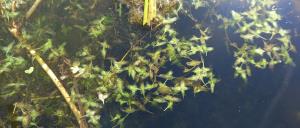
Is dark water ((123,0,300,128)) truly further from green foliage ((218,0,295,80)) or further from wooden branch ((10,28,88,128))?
wooden branch ((10,28,88,128))

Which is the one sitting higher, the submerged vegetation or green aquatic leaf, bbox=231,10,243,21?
green aquatic leaf, bbox=231,10,243,21

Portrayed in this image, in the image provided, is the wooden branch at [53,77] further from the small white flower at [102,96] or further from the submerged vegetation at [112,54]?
the small white flower at [102,96]

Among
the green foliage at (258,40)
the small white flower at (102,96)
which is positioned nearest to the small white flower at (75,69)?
the small white flower at (102,96)

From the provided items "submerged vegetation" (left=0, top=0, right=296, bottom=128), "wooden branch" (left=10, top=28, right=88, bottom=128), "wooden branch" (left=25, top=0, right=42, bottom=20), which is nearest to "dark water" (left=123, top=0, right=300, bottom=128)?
"submerged vegetation" (left=0, top=0, right=296, bottom=128)

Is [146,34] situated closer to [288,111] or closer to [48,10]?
[48,10]

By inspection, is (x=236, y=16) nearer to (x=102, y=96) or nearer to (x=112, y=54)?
(x=112, y=54)

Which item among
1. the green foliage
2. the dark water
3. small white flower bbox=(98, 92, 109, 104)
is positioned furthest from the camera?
the green foliage

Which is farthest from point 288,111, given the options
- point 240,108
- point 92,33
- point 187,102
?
point 92,33
